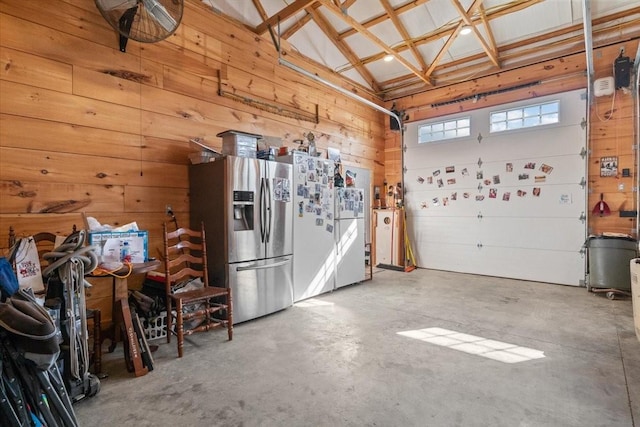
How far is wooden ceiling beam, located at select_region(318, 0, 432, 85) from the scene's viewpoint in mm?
3787

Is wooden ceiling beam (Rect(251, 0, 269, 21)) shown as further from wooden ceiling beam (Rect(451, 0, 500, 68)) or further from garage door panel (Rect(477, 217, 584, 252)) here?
garage door panel (Rect(477, 217, 584, 252))

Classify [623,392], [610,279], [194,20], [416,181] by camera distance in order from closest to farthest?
[623,392] → [194,20] → [610,279] → [416,181]

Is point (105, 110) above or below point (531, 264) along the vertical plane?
above

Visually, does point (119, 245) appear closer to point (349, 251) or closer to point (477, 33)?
point (349, 251)

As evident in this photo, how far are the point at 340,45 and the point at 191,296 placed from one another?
465 centimetres

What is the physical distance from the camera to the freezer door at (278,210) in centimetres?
354

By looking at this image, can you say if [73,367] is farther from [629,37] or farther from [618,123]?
[629,37]

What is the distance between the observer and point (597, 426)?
1741 mm

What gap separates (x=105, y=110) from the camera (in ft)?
9.69

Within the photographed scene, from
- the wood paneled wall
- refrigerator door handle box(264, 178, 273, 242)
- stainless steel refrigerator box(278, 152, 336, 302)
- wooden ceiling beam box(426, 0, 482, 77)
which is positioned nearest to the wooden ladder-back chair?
the wood paneled wall

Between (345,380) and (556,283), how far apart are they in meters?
4.42

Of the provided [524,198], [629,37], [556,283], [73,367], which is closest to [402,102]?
[524,198]

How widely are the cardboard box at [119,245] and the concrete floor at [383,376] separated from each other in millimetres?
802

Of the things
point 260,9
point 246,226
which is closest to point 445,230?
point 246,226
